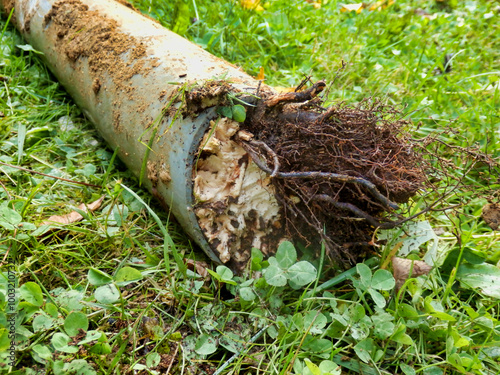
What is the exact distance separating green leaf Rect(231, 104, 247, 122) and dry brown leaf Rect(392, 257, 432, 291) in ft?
2.81

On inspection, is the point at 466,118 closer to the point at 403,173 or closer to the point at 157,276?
the point at 403,173

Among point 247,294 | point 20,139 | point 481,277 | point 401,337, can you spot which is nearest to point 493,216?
point 481,277

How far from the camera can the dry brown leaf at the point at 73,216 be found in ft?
5.68

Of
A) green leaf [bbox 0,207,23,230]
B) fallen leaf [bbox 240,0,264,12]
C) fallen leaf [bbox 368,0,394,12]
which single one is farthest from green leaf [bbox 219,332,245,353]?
fallen leaf [bbox 368,0,394,12]

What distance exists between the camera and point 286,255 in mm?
1522

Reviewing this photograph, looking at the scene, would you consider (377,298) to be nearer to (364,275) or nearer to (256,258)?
(364,275)

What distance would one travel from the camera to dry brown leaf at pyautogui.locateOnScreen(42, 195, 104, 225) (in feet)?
5.68

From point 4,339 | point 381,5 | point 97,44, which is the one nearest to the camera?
point 4,339

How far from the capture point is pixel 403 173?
5.00 feet

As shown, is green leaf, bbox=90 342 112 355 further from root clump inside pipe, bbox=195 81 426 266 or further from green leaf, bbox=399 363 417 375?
green leaf, bbox=399 363 417 375

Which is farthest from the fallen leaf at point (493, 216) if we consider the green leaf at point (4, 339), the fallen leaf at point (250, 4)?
the fallen leaf at point (250, 4)

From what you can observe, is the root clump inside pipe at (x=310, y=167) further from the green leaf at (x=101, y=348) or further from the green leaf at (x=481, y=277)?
the green leaf at (x=101, y=348)

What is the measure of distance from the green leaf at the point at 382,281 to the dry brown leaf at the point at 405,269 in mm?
157

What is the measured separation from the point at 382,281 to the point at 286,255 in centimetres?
37
